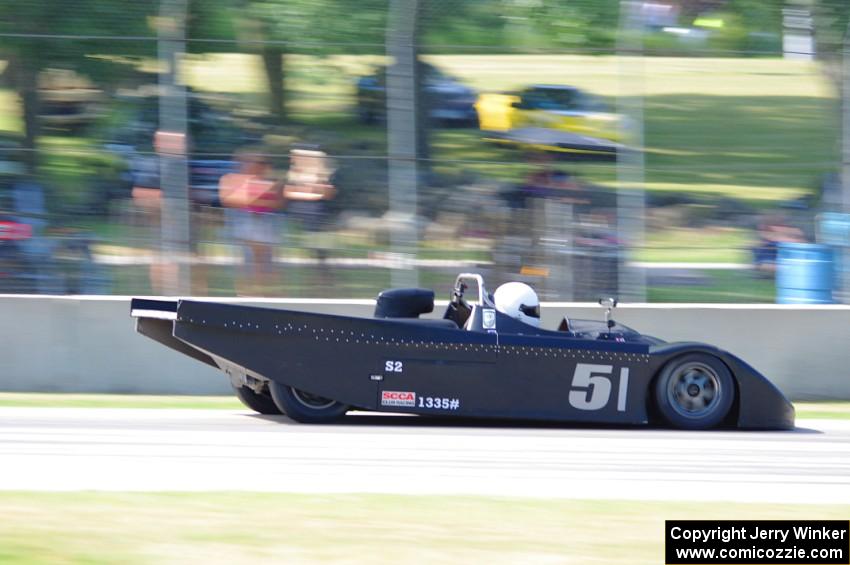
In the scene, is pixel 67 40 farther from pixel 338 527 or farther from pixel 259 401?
pixel 338 527

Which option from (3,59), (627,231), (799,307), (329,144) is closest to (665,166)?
(627,231)

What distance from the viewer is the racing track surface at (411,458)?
21.4 feet

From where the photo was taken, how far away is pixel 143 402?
34.8ft

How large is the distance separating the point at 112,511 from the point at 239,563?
1151 mm

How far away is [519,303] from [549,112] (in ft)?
11.2

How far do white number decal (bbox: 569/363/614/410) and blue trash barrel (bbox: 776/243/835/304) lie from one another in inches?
133

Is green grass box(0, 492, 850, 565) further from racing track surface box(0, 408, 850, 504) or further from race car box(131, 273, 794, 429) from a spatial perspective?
race car box(131, 273, 794, 429)

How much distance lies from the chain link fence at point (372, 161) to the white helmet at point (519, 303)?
2031mm

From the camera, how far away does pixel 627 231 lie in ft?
37.1

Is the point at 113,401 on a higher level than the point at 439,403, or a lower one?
lower

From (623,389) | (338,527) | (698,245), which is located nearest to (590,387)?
(623,389)

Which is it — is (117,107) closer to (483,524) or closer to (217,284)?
(217,284)

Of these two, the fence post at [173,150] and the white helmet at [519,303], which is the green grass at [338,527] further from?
the fence post at [173,150]

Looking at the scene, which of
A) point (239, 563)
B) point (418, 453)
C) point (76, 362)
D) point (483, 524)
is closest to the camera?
point (239, 563)
